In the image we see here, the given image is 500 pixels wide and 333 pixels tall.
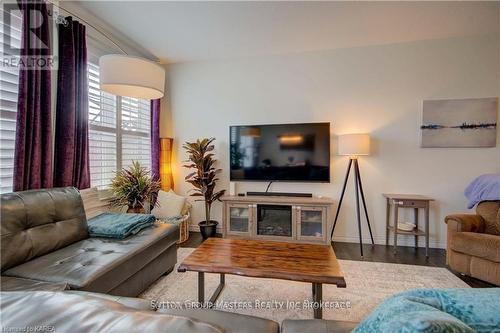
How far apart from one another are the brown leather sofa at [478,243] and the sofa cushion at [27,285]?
338 centimetres

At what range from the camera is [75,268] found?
1.54m

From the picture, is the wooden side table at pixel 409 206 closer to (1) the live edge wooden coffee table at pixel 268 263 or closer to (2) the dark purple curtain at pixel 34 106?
(1) the live edge wooden coffee table at pixel 268 263

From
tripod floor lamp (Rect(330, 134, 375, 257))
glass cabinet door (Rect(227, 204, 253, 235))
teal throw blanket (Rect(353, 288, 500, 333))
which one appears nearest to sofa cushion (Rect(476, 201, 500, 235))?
tripod floor lamp (Rect(330, 134, 375, 257))

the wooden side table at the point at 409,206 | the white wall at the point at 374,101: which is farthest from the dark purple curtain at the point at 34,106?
the wooden side table at the point at 409,206

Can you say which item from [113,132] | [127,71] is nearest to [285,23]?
[127,71]

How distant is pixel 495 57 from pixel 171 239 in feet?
15.1

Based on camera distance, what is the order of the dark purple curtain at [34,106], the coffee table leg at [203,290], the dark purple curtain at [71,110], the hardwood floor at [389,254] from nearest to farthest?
the coffee table leg at [203,290], the dark purple curtain at [34,106], the dark purple curtain at [71,110], the hardwood floor at [389,254]

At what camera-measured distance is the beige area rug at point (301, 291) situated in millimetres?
1884

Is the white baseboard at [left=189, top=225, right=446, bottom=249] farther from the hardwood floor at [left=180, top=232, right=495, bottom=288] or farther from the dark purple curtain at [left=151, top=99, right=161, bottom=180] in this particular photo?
the dark purple curtain at [left=151, top=99, right=161, bottom=180]

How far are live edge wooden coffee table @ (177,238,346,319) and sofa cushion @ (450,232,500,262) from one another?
155cm

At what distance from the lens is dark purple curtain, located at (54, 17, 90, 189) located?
239 cm

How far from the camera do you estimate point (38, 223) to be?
176 cm

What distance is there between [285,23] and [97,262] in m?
3.05

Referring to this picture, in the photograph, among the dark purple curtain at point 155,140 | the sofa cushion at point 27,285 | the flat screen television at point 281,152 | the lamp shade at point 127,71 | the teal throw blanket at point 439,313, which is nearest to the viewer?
the teal throw blanket at point 439,313
